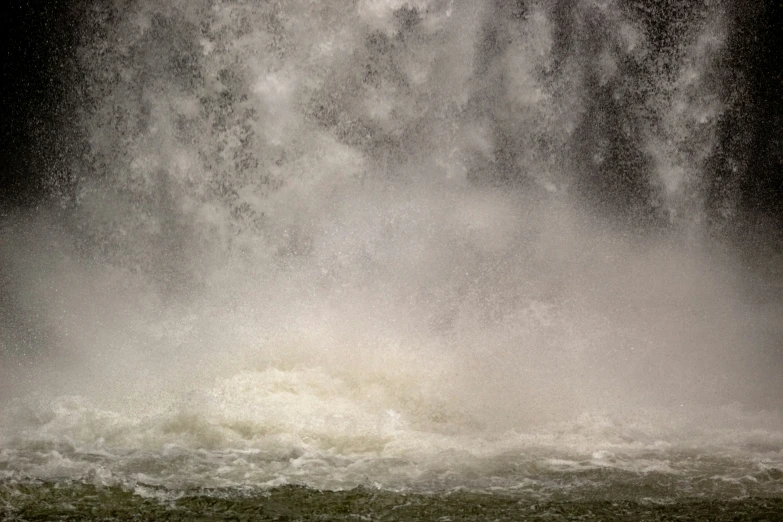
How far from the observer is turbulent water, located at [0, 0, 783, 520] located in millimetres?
8641

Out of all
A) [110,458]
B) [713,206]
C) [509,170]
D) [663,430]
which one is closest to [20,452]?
[110,458]

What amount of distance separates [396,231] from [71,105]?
4.82m

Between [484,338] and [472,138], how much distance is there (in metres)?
2.76

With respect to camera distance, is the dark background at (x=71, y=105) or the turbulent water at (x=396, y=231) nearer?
the turbulent water at (x=396, y=231)

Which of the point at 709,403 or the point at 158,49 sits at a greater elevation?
the point at 158,49

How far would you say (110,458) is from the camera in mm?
6809

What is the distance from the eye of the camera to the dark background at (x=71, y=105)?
11.2 meters

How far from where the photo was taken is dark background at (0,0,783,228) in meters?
11.2

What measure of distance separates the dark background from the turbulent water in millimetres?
357

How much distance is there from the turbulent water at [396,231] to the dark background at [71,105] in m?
0.36

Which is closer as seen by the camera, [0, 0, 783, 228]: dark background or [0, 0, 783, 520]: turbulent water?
[0, 0, 783, 520]: turbulent water

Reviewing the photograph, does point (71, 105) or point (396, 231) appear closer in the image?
point (396, 231)

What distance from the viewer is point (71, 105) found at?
35.9 feet

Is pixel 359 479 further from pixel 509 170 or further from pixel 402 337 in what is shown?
pixel 509 170
